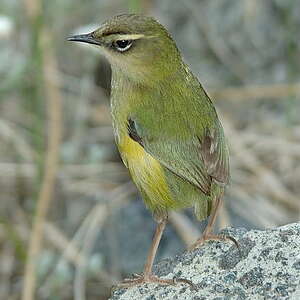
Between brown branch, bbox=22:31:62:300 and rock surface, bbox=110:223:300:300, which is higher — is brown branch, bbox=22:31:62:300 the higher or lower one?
the lower one

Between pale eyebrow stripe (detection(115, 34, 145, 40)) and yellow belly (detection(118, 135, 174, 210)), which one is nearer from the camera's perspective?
yellow belly (detection(118, 135, 174, 210))

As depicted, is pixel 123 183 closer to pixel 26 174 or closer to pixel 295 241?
pixel 26 174

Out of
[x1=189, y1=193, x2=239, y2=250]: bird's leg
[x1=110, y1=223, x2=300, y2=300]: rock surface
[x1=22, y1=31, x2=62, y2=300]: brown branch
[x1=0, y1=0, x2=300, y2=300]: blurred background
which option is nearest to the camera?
[x1=110, y1=223, x2=300, y2=300]: rock surface

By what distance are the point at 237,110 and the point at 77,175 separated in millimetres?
1425

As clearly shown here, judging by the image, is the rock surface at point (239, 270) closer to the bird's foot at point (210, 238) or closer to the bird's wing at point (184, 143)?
the bird's foot at point (210, 238)

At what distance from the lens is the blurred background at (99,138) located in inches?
219

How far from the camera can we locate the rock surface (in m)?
3.06

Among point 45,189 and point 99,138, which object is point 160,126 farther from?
point 99,138

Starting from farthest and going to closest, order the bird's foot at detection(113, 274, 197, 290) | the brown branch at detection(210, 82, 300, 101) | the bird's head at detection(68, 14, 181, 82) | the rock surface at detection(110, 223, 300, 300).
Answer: the brown branch at detection(210, 82, 300, 101) → the bird's head at detection(68, 14, 181, 82) → the bird's foot at detection(113, 274, 197, 290) → the rock surface at detection(110, 223, 300, 300)

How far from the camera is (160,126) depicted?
3.49 meters

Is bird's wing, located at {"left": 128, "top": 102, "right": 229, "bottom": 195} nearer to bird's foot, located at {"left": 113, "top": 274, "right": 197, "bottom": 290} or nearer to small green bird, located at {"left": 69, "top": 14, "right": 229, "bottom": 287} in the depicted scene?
small green bird, located at {"left": 69, "top": 14, "right": 229, "bottom": 287}

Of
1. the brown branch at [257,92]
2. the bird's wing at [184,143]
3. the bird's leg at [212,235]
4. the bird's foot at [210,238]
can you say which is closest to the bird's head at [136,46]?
the bird's wing at [184,143]

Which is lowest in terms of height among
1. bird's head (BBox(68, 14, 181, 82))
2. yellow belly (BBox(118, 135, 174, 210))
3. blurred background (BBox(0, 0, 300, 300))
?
blurred background (BBox(0, 0, 300, 300))

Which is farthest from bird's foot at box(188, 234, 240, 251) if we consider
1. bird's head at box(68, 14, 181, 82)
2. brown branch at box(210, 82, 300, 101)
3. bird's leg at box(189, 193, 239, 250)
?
A: brown branch at box(210, 82, 300, 101)
